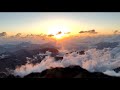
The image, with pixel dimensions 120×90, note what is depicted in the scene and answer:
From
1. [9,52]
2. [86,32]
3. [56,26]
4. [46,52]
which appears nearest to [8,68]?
[9,52]

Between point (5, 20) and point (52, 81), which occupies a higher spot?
point (5, 20)

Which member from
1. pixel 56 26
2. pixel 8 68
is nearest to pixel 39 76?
pixel 8 68

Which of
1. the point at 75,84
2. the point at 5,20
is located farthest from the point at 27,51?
the point at 75,84

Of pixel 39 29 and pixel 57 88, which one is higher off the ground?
pixel 39 29

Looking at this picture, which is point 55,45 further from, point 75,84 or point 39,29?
point 75,84
